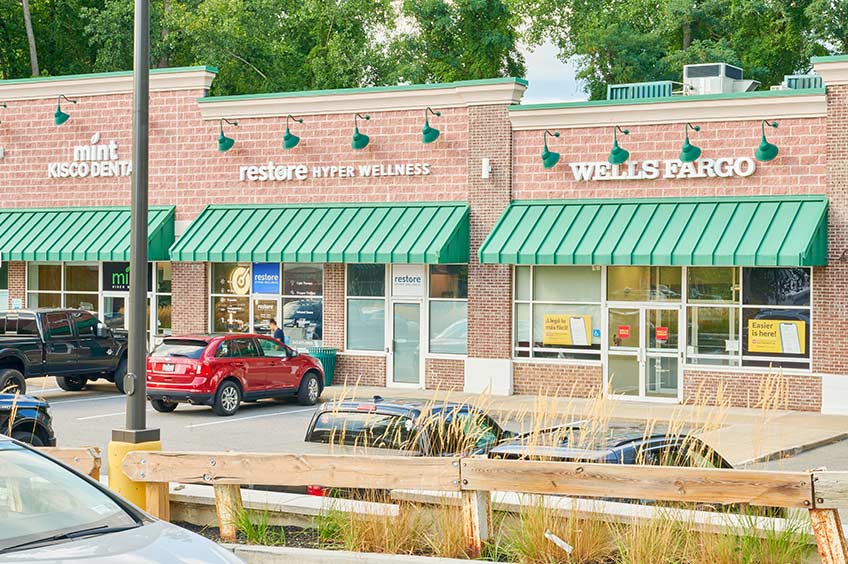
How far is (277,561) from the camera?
8.98 meters

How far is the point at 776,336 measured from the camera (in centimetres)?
2370

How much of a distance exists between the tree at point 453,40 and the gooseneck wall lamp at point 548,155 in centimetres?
2527

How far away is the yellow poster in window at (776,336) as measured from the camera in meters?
23.5

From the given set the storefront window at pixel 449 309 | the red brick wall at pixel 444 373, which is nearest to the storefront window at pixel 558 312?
the storefront window at pixel 449 309

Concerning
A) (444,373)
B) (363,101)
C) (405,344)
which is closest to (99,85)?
(363,101)

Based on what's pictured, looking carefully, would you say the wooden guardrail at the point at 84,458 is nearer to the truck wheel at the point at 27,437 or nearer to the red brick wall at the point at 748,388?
the truck wheel at the point at 27,437

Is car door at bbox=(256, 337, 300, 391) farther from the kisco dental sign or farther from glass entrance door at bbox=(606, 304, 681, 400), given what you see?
the kisco dental sign

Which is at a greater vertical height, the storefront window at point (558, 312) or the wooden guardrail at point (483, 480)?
the storefront window at point (558, 312)

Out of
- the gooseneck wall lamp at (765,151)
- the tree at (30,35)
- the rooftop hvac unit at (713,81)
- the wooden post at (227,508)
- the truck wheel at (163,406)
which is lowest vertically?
the truck wheel at (163,406)

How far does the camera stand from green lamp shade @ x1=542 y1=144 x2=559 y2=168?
25.7 m

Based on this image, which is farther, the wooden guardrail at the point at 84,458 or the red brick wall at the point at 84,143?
the red brick wall at the point at 84,143

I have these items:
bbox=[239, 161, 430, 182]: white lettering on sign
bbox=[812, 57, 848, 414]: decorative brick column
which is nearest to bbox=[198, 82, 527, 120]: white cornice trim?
bbox=[239, 161, 430, 182]: white lettering on sign

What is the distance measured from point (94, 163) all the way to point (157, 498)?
2312cm

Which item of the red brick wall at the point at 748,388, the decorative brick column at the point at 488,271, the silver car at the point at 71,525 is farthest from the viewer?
the decorative brick column at the point at 488,271
